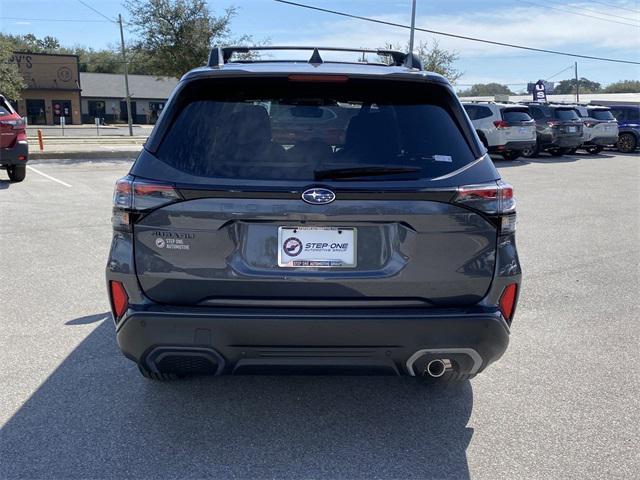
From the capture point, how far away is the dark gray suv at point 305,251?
2797 mm

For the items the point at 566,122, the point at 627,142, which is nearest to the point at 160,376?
the point at 566,122

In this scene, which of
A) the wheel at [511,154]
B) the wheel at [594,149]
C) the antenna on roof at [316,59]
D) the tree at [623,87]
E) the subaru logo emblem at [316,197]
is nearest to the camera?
the subaru logo emblem at [316,197]

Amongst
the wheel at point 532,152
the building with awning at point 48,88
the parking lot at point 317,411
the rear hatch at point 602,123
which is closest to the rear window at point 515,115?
the wheel at point 532,152

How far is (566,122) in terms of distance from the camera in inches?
933

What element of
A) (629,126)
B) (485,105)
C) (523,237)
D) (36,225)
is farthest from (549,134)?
(36,225)

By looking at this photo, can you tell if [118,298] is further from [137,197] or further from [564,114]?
[564,114]

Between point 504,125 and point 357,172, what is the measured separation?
19.5 meters

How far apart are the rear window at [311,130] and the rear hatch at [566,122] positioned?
882 inches

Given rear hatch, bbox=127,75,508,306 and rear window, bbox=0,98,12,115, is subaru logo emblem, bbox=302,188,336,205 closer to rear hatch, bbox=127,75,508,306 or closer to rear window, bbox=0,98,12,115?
→ rear hatch, bbox=127,75,508,306

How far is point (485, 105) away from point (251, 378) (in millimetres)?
19237

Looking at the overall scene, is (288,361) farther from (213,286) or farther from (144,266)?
(144,266)

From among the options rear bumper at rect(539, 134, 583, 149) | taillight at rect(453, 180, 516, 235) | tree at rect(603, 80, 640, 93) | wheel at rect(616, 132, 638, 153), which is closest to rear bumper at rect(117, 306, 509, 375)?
taillight at rect(453, 180, 516, 235)

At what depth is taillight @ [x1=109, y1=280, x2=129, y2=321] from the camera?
2.94 metres

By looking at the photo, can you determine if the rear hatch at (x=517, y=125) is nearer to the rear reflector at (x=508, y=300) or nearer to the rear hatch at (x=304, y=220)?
the rear reflector at (x=508, y=300)
